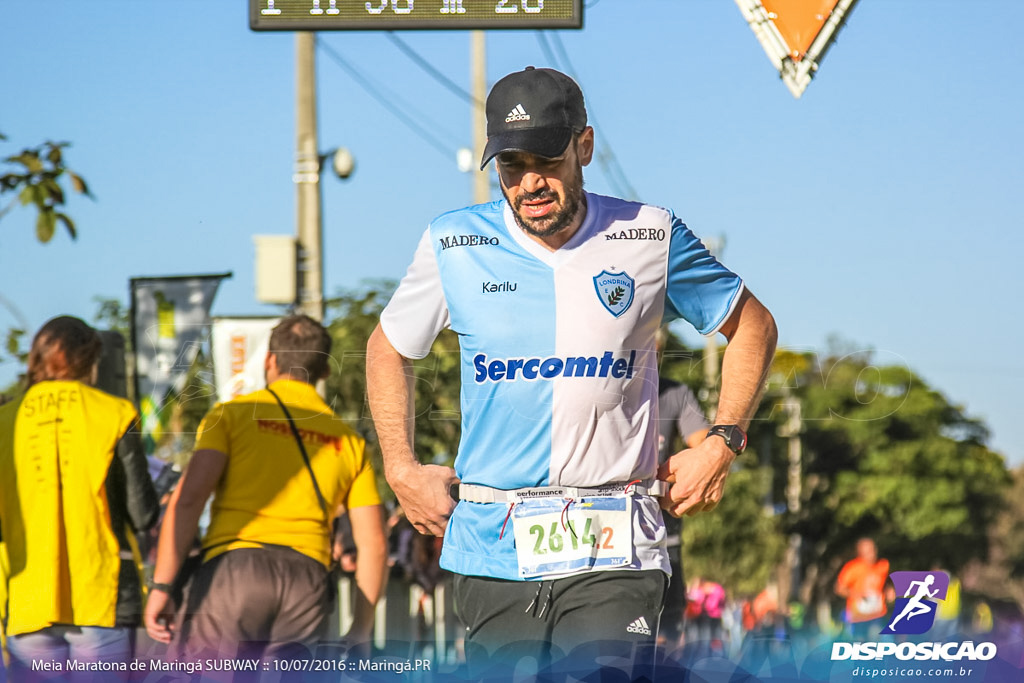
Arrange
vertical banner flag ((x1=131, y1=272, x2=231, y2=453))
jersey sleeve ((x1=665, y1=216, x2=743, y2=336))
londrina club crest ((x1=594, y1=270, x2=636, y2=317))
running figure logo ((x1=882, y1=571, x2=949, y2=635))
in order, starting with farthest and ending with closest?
vertical banner flag ((x1=131, y1=272, x2=231, y2=453))
running figure logo ((x1=882, y1=571, x2=949, y2=635))
jersey sleeve ((x1=665, y1=216, x2=743, y2=336))
londrina club crest ((x1=594, y1=270, x2=636, y2=317))

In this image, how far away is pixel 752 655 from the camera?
13.9 ft

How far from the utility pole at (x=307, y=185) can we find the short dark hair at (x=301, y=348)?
14.0 ft

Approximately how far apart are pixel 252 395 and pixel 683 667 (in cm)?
247

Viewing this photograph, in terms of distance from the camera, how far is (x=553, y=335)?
3697 mm

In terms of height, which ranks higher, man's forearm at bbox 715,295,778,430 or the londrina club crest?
the londrina club crest

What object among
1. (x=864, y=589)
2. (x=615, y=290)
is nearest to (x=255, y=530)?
(x=615, y=290)

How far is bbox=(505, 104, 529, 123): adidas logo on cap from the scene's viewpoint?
364 centimetres

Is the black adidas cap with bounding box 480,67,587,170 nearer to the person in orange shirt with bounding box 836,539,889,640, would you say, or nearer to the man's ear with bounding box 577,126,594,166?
the man's ear with bounding box 577,126,594,166

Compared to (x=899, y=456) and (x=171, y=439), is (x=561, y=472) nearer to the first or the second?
(x=171, y=439)

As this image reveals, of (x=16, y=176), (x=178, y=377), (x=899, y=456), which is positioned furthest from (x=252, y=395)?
(x=899, y=456)

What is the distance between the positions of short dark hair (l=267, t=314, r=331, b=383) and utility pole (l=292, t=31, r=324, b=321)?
4271 millimetres

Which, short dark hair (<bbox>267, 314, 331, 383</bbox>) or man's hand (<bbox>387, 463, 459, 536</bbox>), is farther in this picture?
short dark hair (<bbox>267, 314, 331, 383</bbox>)
